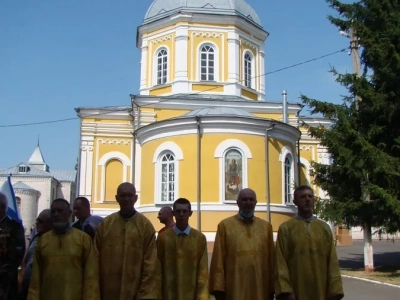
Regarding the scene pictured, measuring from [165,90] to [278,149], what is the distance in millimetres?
7097

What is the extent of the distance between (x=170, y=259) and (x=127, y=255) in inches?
24.2

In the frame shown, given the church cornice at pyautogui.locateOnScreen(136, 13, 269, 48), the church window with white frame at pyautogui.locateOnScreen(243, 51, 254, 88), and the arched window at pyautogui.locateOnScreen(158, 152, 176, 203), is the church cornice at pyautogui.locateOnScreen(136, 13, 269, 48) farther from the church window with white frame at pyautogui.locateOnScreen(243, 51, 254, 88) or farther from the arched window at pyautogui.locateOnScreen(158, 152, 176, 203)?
the arched window at pyautogui.locateOnScreen(158, 152, 176, 203)

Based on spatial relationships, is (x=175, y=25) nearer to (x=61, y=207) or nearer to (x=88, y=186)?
(x=88, y=186)

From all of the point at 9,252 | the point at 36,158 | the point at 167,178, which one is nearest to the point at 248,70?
the point at 167,178

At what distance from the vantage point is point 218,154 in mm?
19000

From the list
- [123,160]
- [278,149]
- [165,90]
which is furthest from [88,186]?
[278,149]

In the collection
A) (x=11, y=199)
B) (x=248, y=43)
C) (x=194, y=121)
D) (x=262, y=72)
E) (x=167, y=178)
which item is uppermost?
(x=248, y=43)

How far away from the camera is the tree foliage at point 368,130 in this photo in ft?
40.8

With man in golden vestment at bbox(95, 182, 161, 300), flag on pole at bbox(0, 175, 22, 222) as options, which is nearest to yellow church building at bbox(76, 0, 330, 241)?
flag on pole at bbox(0, 175, 22, 222)

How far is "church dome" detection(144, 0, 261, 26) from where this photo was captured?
79.4 feet

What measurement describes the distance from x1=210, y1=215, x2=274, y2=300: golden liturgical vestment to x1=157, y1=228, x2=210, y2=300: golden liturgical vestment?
6.0 inches

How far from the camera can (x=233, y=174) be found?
1898 centimetres

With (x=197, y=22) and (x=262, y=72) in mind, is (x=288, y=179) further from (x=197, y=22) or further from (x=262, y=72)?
(x=197, y=22)

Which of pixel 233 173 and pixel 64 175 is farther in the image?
pixel 64 175
